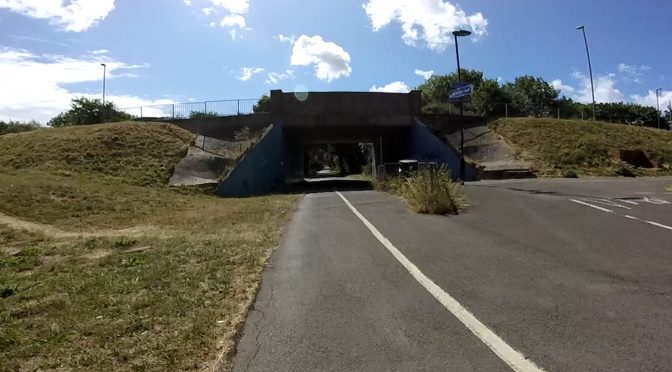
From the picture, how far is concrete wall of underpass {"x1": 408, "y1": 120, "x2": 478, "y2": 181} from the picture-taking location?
3575 centimetres

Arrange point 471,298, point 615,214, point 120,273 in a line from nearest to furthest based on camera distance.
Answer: point 471,298 → point 120,273 → point 615,214

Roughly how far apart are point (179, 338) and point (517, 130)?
39602 millimetres

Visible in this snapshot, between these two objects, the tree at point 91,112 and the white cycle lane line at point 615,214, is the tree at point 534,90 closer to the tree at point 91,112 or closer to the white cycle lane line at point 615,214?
the tree at point 91,112

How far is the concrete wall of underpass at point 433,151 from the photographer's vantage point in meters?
35.8

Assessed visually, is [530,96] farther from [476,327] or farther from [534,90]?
[476,327]

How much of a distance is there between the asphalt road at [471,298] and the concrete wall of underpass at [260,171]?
62.4 ft

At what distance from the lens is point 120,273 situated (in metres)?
8.47

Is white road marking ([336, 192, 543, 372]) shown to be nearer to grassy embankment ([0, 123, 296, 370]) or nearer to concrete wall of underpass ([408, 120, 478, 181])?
grassy embankment ([0, 123, 296, 370])

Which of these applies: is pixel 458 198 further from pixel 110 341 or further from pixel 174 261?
pixel 110 341

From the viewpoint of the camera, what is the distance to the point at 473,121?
43.9m

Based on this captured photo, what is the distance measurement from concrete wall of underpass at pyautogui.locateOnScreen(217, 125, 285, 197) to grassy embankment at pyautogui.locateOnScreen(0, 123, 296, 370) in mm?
5866

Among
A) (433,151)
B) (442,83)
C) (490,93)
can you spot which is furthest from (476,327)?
(442,83)

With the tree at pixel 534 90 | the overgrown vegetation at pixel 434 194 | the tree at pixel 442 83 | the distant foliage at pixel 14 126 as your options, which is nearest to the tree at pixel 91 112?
the distant foliage at pixel 14 126

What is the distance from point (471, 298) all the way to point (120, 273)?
17.3 feet
